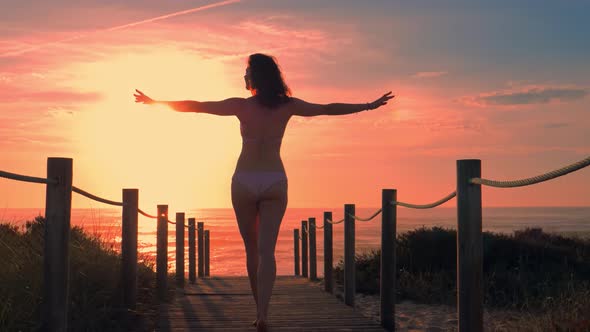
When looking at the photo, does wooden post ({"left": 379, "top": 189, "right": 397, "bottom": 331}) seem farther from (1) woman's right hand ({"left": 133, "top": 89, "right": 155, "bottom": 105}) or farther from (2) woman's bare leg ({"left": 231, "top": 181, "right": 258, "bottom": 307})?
(1) woman's right hand ({"left": 133, "top": 89, "right": 155, "bottom": 105})

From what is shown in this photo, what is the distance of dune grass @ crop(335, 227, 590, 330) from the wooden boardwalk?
1.78 meters

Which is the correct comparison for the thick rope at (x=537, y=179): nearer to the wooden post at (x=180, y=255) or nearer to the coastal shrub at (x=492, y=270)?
the coastal shrub at (x=492, y=270)

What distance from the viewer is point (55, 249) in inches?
199

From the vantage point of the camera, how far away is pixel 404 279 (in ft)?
35.6

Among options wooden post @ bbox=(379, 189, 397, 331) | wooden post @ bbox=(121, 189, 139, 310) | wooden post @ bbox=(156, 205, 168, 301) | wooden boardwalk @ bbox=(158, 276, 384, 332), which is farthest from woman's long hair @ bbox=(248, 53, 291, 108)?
wooden post @ bbox=(156, 205, 168, 301)

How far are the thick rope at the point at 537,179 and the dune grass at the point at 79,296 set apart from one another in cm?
359

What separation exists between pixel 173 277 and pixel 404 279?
3.96 metres

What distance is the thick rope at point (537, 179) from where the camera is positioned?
327 centimetres

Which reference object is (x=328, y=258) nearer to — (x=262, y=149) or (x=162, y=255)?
(x=162, y=255)

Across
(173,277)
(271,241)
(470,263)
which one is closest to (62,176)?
(271,241)

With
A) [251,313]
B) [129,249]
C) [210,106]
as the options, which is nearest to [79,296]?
[129,249]

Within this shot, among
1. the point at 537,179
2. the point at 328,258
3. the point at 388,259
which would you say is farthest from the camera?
the point at 328,258

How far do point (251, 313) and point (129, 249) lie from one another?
1.54m

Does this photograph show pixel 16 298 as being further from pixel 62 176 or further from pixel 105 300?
pixel 62 176
